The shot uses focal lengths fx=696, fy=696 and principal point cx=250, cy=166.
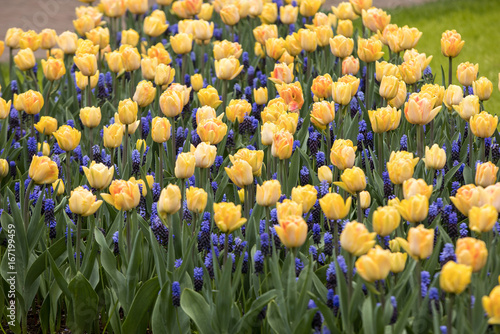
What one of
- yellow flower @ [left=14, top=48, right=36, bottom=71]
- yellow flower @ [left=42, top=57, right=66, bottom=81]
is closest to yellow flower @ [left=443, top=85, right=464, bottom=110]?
yellow flower @ [left=42, top=57, right=66, bottom=81]

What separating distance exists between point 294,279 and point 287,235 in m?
0.18

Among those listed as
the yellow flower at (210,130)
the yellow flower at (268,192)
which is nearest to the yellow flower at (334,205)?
the yellow flower at (268,192)

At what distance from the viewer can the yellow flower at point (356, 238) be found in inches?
76.8

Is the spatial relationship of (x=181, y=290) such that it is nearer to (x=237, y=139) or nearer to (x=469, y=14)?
(x=237, y=139)

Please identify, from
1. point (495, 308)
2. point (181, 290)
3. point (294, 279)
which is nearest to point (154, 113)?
point (181, 290)

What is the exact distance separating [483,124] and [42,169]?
176 cm

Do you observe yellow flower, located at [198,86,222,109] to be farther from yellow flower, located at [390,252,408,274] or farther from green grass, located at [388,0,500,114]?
green grass, located at [388,0,500,114]

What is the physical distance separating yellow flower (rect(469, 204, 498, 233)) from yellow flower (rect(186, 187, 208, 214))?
883mm

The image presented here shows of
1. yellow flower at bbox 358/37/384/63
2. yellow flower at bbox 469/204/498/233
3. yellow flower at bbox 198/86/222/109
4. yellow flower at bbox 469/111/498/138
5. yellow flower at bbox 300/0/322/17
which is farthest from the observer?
yellow flower at bbox 300/0/322/17

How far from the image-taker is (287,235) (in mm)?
2064

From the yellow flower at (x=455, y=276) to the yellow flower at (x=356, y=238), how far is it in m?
0.23

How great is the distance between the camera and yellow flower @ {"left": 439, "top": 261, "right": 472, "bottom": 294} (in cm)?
179

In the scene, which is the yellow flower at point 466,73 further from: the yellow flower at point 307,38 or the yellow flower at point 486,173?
the yellow flower at point 486,173

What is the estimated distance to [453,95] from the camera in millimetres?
3291
